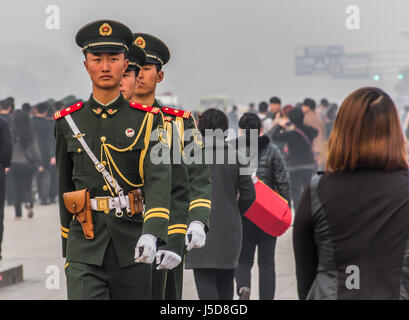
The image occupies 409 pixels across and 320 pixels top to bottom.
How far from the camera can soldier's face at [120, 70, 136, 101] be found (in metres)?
4.94

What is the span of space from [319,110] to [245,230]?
15277mm

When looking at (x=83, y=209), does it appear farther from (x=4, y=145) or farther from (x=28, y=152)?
(x=28, y=152)

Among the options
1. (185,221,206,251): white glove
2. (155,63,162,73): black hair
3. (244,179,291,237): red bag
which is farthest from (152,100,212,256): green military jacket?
(244,179,291,237): red bag

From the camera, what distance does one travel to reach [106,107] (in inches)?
169

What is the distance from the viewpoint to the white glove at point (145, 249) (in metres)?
3.83

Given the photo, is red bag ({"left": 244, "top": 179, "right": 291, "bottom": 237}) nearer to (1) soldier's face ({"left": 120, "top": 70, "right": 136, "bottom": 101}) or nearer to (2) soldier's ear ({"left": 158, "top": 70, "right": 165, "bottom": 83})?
(2) soldier's ear ({"left": 158, "top": 70, "right": 165, "bottom": 83})

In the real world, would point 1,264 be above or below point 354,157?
below

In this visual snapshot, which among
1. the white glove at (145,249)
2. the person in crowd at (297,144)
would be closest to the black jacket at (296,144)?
the person in crowd at (297,144)

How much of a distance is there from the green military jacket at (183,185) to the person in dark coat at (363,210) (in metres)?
1.59

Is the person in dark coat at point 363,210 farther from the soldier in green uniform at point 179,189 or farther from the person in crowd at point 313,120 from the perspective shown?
the person in crowd at point 313,120

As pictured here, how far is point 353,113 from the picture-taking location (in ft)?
10.3
